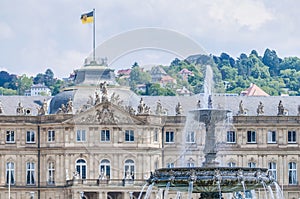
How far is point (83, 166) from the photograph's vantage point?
150000mm

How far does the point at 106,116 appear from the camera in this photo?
149 meters

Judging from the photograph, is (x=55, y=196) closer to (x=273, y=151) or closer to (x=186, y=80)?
(x=273, y=151)

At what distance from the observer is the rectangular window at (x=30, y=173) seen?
15186 cm

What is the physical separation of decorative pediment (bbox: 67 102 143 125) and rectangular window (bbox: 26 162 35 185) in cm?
724

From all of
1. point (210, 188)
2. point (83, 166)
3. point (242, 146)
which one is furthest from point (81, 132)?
point (210, 188)

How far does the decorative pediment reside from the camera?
148 meters

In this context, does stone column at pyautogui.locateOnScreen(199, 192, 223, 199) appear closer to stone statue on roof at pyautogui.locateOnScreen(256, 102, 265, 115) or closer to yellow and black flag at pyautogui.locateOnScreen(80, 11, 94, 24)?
stone statue on roof at pyautogui.locateOnScreen(256, 102, 265, 115)

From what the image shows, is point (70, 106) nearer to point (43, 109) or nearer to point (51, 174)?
point (43, 109)

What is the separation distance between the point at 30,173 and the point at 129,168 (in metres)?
10.3

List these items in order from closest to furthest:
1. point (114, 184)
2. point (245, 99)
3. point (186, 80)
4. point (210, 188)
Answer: point (210, 188) < point (186, 80) < point (114, 184) < point (245, 99)

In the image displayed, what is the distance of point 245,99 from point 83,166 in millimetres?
19619

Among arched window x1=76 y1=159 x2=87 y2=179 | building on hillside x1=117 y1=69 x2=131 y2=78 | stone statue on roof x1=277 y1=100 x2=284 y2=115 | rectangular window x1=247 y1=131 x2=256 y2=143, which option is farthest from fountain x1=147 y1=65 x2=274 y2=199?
rectangular window x1=247 y1=131 x2=256 y2=143

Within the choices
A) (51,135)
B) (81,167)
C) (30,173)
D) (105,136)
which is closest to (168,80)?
(105,136)

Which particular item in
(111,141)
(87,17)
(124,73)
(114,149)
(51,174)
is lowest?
(51,174)
